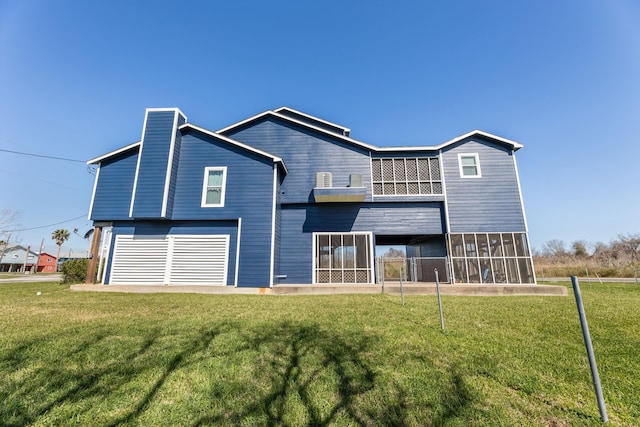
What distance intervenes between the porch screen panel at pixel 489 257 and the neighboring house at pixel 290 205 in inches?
2.0

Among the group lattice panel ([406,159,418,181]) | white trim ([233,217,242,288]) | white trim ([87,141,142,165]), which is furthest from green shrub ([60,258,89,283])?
lattice panel ([406,159,418,181])

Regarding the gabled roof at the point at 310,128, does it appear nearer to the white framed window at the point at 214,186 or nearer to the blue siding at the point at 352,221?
the white framed window at the point at 214,186

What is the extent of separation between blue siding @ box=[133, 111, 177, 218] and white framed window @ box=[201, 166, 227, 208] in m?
1.75

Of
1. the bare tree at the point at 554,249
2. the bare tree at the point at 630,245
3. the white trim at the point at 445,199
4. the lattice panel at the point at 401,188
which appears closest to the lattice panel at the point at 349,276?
the lattice panel at the point at 401,188

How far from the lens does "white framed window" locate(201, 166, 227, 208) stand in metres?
11.9

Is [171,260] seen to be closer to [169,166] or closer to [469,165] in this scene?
[169,166]

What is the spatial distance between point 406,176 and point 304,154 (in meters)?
5.68

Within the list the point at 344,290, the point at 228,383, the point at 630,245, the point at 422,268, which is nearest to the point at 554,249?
the point at 630,245

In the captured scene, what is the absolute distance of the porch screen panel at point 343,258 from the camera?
12625mm

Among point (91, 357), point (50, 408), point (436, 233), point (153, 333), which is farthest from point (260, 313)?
point (436, 233)

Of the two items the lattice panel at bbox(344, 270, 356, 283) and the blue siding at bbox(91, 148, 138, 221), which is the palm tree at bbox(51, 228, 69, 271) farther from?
the lattice panel at bbox(344, 270, 356, 283)

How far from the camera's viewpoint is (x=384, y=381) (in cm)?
278

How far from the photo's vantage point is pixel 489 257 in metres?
12.5

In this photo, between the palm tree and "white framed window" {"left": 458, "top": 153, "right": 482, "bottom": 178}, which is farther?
the palm tree
